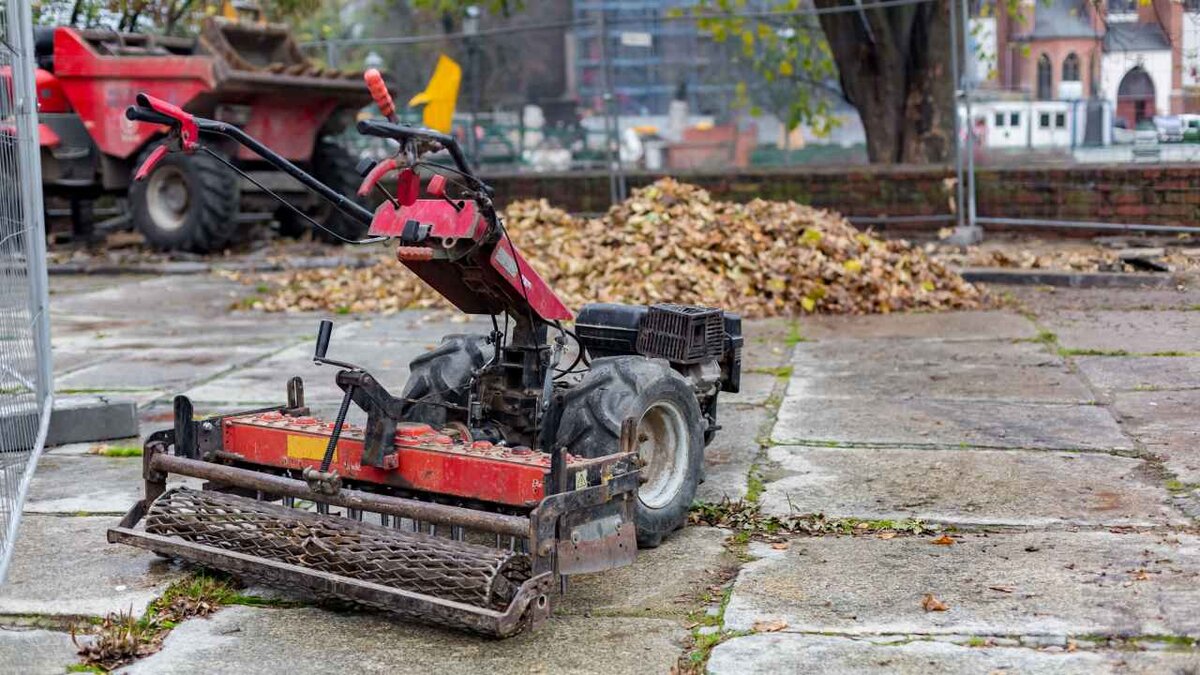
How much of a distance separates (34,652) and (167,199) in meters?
12.2

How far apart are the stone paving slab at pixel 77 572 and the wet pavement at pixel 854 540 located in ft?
0.04

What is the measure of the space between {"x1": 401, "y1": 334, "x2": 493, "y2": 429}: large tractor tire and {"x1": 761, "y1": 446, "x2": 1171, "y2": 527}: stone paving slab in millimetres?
1205

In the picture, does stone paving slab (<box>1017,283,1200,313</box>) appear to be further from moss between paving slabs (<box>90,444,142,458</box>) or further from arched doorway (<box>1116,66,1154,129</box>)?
moss between paving slabs (<box>90,444,142,458</box>)

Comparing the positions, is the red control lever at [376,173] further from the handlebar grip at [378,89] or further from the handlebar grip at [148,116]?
the handlebar grip at [148,116]

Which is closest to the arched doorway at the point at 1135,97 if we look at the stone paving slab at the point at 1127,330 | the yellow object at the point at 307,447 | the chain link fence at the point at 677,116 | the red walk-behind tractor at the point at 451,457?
the chain link fence at the point at 677,116

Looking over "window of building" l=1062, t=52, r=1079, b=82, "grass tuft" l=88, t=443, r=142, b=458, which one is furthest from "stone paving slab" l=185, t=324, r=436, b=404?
"window of building" l=1062, t=52, r=1079, b=82

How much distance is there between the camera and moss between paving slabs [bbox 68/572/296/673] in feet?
12.8

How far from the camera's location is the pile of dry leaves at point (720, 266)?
10.5 metres

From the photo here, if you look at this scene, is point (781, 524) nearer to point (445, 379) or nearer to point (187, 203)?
point (445, 379)

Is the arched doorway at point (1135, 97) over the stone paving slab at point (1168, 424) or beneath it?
over

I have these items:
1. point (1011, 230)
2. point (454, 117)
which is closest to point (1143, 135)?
point (1011, 230)

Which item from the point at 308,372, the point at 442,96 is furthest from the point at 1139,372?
the point at 442,96

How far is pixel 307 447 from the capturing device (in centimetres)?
483

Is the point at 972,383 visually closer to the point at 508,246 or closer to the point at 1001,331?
the point at 1001,331
